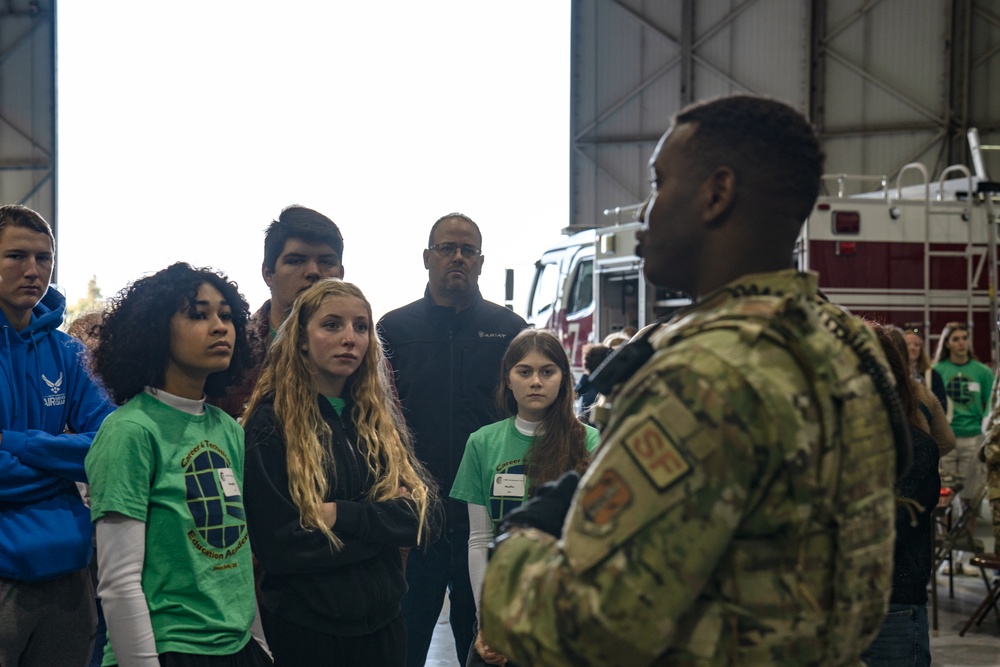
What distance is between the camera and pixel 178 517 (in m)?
2.38

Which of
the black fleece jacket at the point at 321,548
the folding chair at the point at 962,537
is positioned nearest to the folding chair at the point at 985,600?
the folding chair at the point at 962,537

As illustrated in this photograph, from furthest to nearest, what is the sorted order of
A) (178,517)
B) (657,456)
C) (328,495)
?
(328,495) < (178,517) < (657,456)

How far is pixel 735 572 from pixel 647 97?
48.9ft

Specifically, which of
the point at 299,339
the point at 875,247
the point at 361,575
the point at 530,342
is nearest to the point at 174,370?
the point at 299,339

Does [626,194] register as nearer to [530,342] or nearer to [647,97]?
[647,97]

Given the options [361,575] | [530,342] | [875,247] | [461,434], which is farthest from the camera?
[875,247]

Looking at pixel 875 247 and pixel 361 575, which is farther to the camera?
pixel 875 247

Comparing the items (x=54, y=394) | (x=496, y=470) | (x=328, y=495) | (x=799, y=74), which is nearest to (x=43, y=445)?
(x=54, y=394)

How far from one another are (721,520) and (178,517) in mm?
1518

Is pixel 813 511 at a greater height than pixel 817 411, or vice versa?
pixel 817 411

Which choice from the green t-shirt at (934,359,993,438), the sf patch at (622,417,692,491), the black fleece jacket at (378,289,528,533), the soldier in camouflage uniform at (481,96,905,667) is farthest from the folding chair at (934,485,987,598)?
the sf patch at (622,417,692,491)

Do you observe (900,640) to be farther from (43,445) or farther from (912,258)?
(912,258)

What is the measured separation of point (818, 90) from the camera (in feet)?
48.7

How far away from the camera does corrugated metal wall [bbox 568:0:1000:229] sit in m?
14.3
